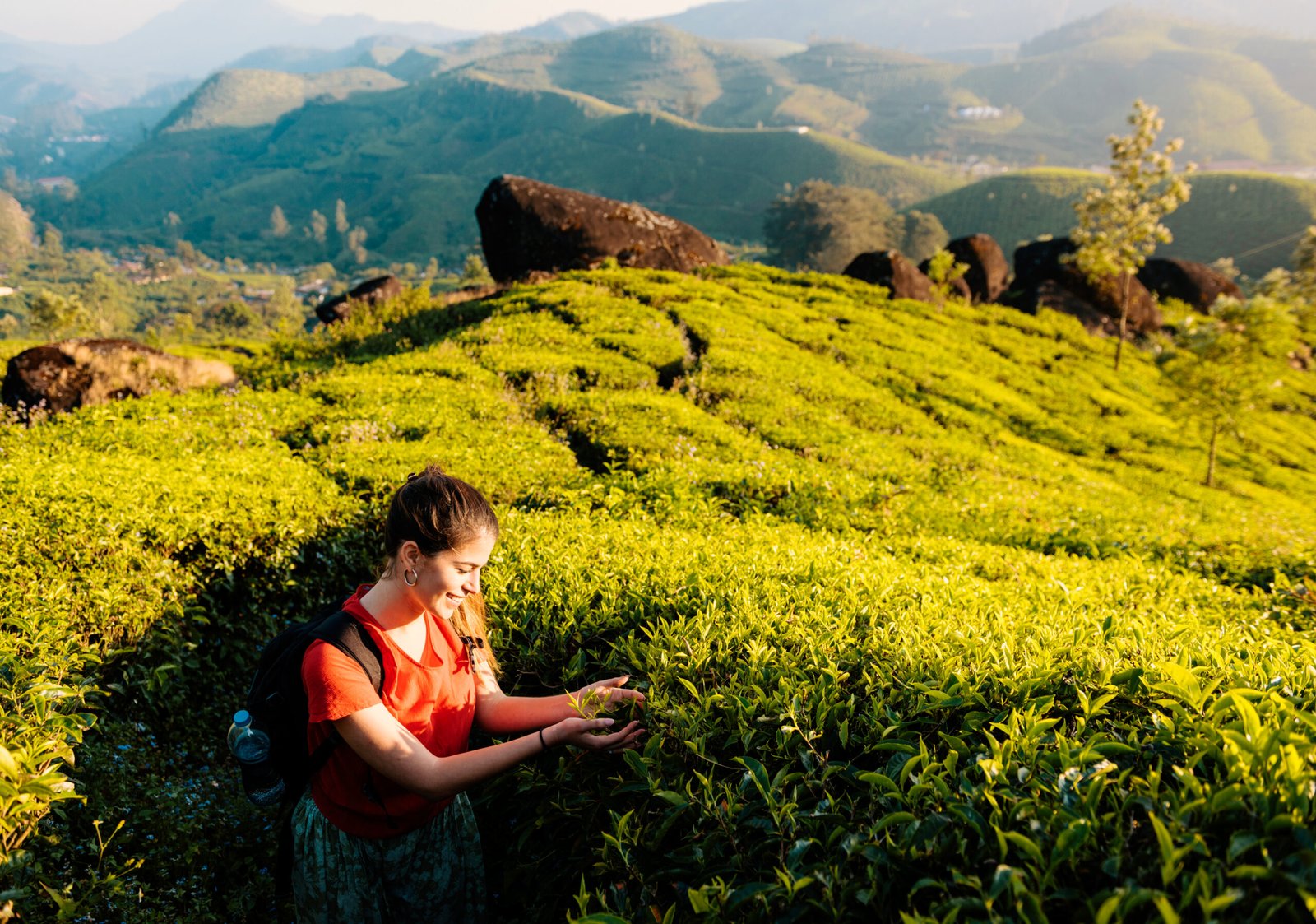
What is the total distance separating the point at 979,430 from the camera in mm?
15758

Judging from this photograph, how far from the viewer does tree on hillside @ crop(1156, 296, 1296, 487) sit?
16984mm

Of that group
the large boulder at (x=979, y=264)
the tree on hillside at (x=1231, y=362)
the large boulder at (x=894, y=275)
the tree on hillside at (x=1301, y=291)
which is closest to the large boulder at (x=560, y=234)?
the large boulder at (x=894, y=275)

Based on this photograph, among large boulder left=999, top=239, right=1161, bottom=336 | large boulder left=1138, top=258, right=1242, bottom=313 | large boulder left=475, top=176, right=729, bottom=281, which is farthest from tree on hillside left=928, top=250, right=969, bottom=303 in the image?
large boulder left=1138, top=258, right=1242, bottom=313

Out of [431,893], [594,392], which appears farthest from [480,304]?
[431,893]

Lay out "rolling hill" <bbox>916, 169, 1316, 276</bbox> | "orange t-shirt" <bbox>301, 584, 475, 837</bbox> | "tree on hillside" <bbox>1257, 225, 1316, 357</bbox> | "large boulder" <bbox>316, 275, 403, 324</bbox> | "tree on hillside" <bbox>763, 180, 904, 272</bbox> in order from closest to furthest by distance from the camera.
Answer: "orange t-shirt" <bbox>301, 584, 475, 837</bbox> < "tree on hillside" <bbox>1257, 225, 1316, 357</bbox> < "large boulder" <bbox>316, 275, 403, 324</bbox> < "tree on hillside" <bbox>763, 180, 904, 272</bbox> < "rolling hill" <bbox>916, 169, 1316, 276</bbox>

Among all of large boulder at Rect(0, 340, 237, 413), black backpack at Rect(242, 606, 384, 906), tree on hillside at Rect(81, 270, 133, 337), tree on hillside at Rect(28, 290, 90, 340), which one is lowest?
tree on hillside at Rect(81, 270, 133, 337)

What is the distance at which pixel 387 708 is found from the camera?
323cm

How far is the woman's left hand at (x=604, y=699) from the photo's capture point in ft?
11.6

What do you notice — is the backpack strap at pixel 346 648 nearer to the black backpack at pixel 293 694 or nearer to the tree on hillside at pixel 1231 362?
the black backpack at pixel 293 694

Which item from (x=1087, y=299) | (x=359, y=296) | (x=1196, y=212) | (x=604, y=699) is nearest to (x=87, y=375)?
(x=604, y=699)

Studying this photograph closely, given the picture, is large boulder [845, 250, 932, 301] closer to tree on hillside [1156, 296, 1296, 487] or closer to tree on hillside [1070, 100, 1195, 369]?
tree on hillside [1070, 100, 1195, 369]

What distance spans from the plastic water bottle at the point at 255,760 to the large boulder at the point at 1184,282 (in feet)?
156

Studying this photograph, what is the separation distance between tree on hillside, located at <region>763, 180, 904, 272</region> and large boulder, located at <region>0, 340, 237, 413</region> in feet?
344

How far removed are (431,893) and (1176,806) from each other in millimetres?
3291
